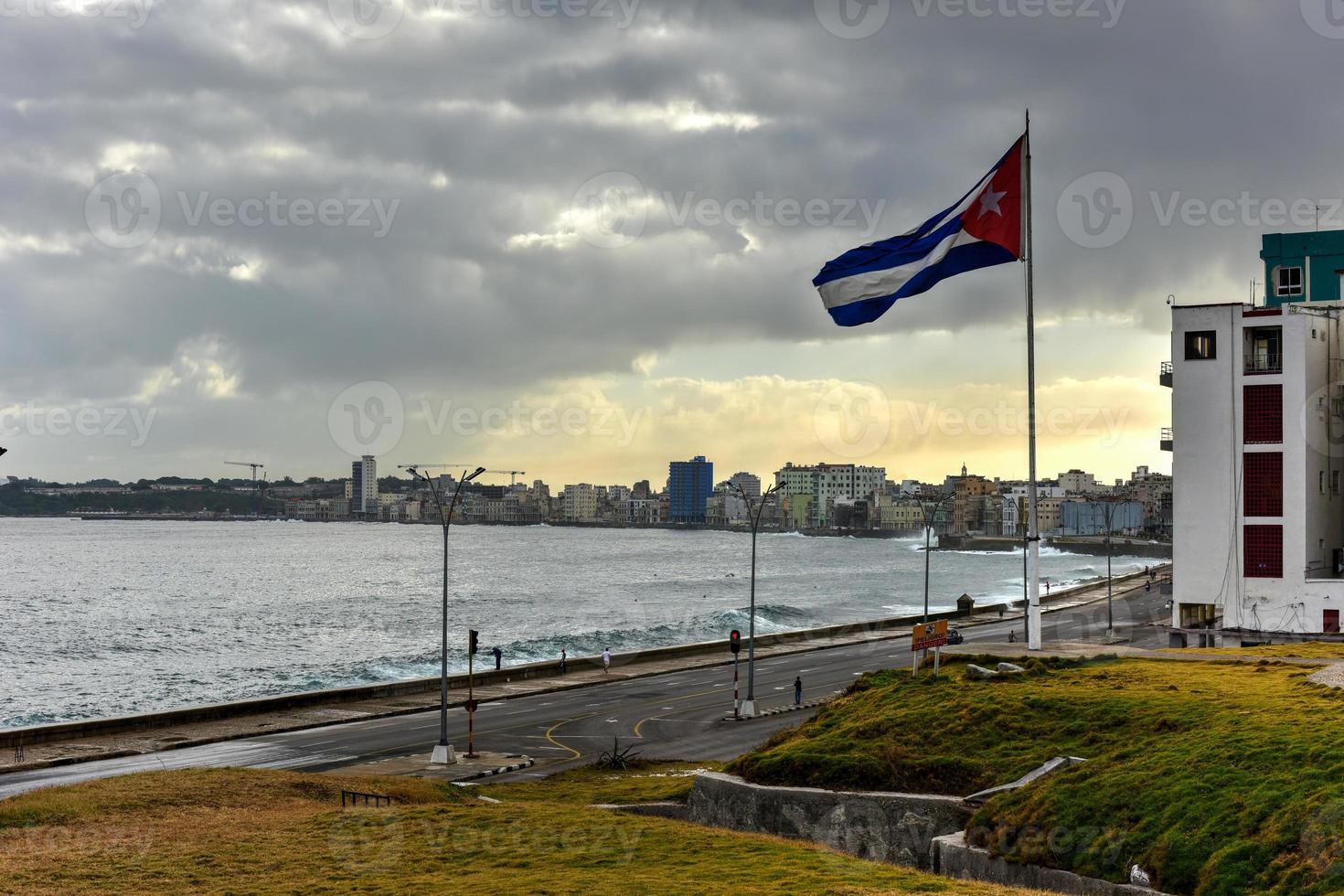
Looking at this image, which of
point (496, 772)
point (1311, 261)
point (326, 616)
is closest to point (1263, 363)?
point (1311, 261)

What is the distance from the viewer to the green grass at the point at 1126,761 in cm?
1413

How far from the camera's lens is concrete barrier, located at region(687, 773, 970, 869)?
1842 centimetres

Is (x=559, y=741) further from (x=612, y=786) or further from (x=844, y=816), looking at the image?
(x=844, y=816)

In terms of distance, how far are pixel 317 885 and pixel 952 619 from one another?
264ft

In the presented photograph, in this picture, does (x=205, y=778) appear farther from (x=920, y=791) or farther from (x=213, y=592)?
(x=213, y=592)

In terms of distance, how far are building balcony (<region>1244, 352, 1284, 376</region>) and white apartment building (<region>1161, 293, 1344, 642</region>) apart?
1.4 inches

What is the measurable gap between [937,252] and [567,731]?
24.7 meters

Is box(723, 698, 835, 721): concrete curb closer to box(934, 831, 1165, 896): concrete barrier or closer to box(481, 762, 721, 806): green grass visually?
box(481, 762, 721, 806): green grass

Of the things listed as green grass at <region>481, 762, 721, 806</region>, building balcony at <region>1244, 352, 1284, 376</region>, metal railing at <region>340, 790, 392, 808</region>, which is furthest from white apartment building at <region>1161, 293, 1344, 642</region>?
metal railing at <region>340, 790, 392, 808</region>

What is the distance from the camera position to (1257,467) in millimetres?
48531

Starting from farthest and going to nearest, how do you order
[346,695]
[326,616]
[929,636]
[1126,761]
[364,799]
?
[326,616]
[346,695]
[929,636]
[364,799]
[1126,761]

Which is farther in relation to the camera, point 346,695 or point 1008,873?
point 346,695

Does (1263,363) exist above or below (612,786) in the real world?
above

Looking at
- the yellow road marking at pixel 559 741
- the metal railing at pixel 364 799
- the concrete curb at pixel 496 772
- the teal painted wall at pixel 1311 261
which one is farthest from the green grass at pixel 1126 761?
the teal painted wall at pixel 1311 261
